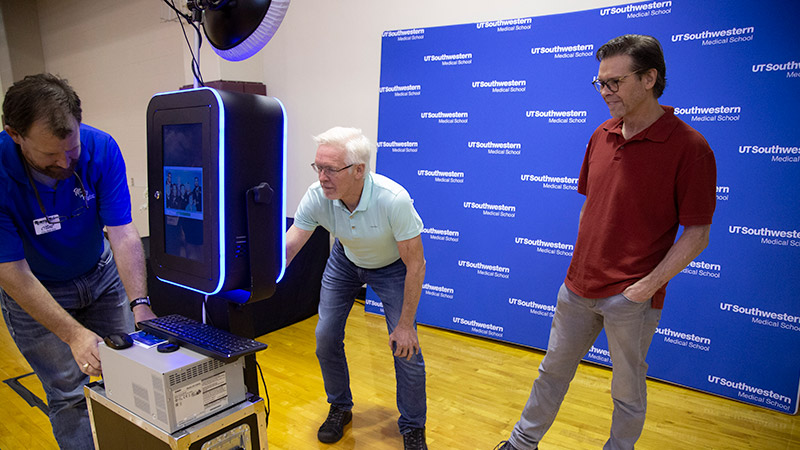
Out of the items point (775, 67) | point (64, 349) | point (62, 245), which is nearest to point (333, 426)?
point (64, 349)

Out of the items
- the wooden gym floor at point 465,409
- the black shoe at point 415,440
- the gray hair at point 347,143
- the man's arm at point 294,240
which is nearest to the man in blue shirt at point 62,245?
the man's arm at point 294,240

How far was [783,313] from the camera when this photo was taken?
2.40 meters

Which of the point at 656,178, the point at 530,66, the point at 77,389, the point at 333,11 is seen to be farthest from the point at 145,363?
the point at 333,11

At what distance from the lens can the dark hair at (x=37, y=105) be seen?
4.06 feet

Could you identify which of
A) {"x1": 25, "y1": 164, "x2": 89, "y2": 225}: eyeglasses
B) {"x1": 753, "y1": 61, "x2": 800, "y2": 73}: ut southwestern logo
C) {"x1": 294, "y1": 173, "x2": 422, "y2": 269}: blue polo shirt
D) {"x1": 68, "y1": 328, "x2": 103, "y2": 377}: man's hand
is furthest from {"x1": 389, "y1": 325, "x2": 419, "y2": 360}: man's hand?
{"x1": 753, "y1": 61, "x2": 800, "y2": 73}: ut southwestern logo

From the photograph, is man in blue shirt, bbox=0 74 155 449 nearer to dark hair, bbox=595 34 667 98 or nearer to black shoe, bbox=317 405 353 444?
black shoe, bbox=317 405 353 444

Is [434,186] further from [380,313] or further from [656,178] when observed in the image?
[656,178]

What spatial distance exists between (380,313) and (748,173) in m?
2.64

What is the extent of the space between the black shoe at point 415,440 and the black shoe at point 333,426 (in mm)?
332

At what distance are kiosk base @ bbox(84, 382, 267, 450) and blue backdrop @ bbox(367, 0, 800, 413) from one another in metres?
2.28

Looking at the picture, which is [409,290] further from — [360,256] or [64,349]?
[64,349]

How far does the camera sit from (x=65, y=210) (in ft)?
4.96

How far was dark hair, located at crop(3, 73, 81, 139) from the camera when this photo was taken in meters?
1.24

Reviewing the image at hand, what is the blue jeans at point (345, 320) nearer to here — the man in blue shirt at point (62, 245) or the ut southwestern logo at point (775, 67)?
the man in blue shirt at point (62, 245)
